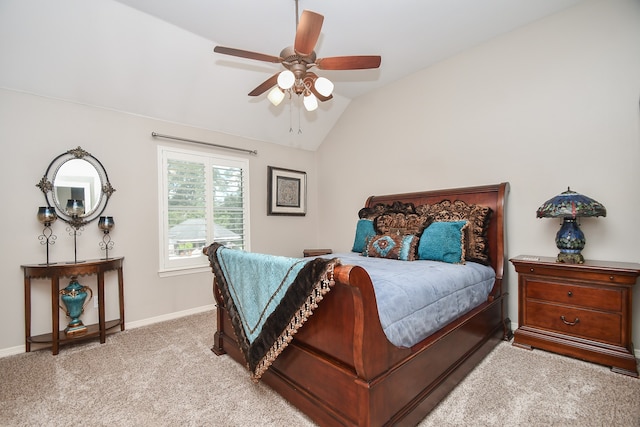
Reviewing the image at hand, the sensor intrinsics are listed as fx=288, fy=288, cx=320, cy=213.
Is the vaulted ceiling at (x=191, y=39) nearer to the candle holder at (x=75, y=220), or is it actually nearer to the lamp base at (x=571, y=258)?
the candle holder at (x=75, y=220)

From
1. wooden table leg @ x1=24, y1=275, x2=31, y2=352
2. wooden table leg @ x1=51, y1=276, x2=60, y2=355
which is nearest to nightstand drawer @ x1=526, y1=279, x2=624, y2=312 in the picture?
wooden table leg @ x1=51, y1=276, x2=60, y2=355

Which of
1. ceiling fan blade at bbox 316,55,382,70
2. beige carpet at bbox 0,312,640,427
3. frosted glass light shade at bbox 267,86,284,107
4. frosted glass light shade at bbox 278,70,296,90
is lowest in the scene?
beige carpet at bbox 0,312,640,427

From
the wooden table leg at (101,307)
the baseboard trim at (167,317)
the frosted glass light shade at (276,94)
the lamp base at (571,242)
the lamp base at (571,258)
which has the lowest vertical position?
the baseboard trim at (167,317)

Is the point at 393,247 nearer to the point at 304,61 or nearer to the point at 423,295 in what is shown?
the point at 423,295

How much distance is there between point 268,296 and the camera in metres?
1.76

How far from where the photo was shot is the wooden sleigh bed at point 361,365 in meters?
1.36

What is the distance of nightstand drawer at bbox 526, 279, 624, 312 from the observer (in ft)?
7.22

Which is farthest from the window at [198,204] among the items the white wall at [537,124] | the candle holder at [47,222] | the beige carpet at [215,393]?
the white wall at [537,124]

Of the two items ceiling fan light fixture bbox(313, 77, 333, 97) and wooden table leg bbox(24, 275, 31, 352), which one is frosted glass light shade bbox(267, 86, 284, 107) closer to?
ceiling fan light fixture bbox(313, 77, 333, 97)

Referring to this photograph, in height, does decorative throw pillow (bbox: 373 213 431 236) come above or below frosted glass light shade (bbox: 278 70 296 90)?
below

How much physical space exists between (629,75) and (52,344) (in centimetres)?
551

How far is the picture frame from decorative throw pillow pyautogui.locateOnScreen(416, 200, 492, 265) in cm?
237

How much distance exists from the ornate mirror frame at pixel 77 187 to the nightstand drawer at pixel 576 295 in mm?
4322

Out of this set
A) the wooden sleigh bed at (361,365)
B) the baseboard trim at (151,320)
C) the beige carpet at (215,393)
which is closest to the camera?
the wooden sleigh bed at (361,365)
